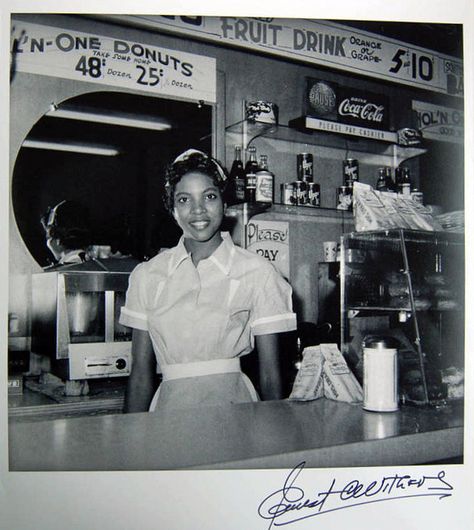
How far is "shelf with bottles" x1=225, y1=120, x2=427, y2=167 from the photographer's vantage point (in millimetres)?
2154

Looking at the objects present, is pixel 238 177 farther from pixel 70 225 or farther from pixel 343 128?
pixel 70 225

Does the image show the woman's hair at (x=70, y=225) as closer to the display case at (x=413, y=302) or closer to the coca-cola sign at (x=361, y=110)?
the display case at (x=413, y=302)

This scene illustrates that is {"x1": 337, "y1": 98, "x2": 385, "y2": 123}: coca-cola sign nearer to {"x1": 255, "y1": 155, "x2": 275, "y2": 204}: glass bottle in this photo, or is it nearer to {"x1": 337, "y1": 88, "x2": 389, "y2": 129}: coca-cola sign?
{"x1": 337, "y1": 88, "x2": 389, "y2": 129}: coca-cola sign

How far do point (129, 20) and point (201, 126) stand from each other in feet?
1.98

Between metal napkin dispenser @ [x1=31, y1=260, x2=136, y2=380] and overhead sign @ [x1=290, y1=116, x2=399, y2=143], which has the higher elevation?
overhead sign @ [x1=290, y1=116, x2=399, y2=143]

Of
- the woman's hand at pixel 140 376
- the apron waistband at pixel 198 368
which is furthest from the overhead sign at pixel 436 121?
the woman's hand at pixel 140 376

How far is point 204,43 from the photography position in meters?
2.08

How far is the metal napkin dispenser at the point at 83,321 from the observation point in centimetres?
161

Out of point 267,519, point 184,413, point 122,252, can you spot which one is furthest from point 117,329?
point 267,519

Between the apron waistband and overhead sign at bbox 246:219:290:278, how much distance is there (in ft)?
2.73

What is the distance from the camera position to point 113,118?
1887mm

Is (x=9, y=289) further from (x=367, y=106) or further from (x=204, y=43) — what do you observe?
(x=367, y=106)

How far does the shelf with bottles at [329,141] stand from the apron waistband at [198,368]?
1.01m
